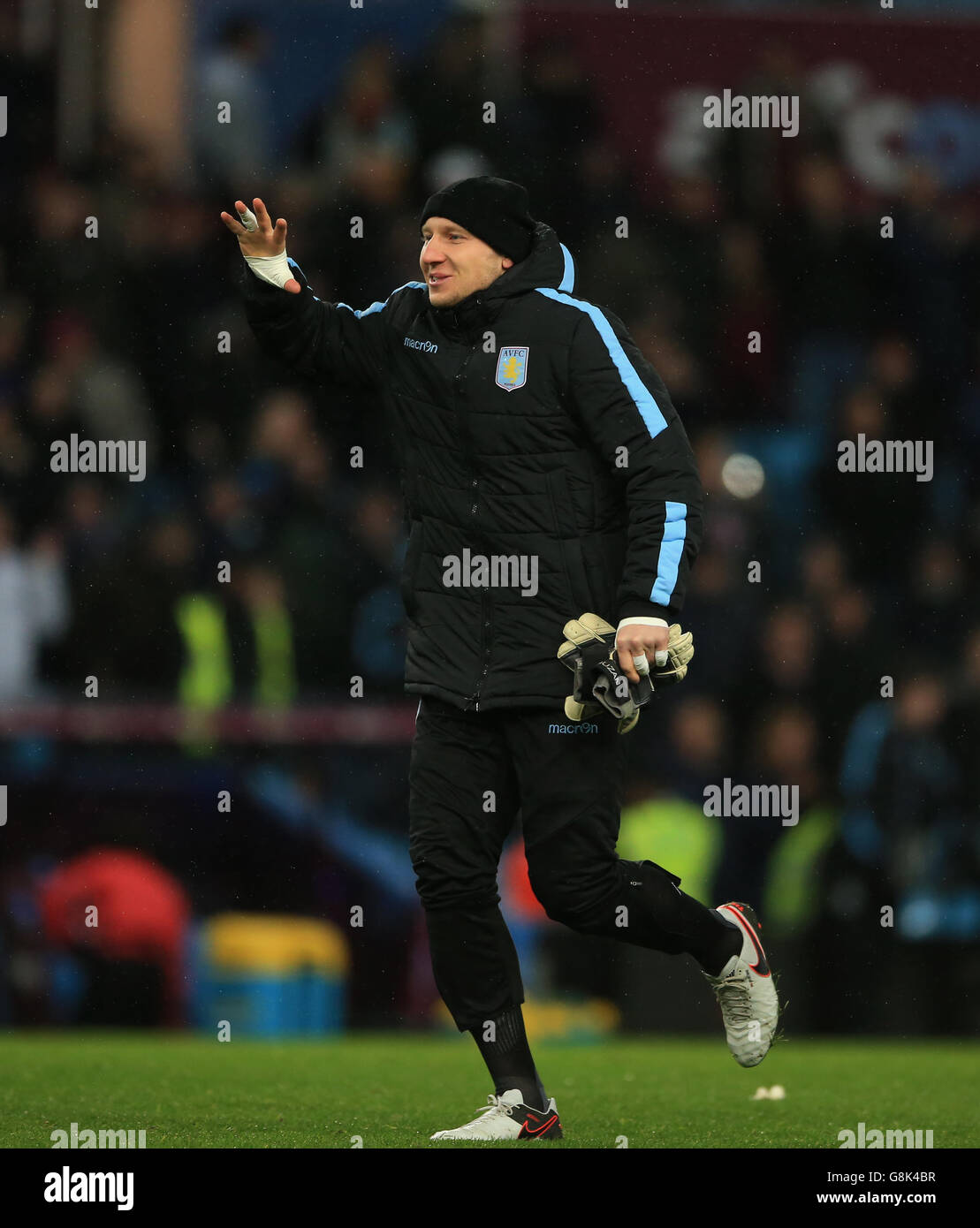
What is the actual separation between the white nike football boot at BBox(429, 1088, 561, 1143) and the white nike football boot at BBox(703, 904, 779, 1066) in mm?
546

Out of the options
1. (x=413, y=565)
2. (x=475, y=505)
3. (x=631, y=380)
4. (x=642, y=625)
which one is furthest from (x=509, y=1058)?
(x=631, y=380)

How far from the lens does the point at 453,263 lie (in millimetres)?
5312

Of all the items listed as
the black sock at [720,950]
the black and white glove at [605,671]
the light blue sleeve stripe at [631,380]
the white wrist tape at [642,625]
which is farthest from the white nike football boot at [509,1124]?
the light blue sleeve stripe at [631,380]

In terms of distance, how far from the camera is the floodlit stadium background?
30.2 ft

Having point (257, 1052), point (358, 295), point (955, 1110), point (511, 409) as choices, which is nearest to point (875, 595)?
point (358, 295)

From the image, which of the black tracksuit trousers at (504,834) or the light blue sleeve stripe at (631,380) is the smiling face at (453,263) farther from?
the black tracksuit trousers at (504,834)

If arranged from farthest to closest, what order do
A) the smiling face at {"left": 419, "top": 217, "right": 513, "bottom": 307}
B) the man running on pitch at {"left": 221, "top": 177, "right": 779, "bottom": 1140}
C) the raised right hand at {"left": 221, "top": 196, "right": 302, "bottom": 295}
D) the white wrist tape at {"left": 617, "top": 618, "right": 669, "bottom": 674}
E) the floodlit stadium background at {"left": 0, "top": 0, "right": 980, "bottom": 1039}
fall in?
the floodlit stadium background at {"left": 0, "top": 0, "right": 980, "bottom": 1039} → the raised right hand at {"left": 221, "top": 196, "right": 302, "bottom": 295} → the smiling face at {"left": 419, "top": 217, "right": 513, "bottom": 307} → the man running on pitch at {"left": 221, "top": 177, "right": 779, "bottom": 1140} → the white wrist tape at {"left": 617, "top": 618, "right": 669, "bottom": 674}

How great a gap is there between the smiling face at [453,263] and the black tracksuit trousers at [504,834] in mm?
998

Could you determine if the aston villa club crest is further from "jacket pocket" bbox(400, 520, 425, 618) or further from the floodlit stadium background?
the floodlit stadium background

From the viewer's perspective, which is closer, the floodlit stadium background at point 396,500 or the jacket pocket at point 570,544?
the jacket pocket at point 570,544

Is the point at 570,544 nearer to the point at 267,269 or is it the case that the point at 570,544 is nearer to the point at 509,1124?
the point at 267,269

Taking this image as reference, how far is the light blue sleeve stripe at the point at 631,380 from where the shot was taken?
204 inches

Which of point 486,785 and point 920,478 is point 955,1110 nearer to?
point 486,785

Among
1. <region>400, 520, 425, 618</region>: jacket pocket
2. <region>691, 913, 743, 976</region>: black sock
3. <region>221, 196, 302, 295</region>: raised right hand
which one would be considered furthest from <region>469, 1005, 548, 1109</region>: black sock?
<region>221, 196, 302, 295</region>: raised right hand
